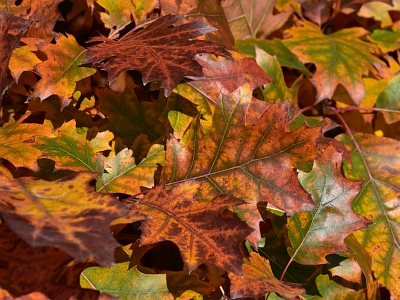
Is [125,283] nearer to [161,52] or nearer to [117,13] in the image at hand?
[161,52]

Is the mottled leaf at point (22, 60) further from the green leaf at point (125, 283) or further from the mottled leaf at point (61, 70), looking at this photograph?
the green leaf at point (125, 283)

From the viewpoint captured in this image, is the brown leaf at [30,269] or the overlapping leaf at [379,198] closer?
the brown leaf at [30,269]

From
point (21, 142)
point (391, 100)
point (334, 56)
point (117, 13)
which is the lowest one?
point (391, 100)

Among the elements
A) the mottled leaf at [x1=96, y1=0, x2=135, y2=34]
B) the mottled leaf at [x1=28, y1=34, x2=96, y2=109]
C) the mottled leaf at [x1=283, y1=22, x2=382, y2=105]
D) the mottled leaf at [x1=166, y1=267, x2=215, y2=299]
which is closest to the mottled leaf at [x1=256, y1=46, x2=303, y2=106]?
the mottled leaf at [x1=283, y1=22, x2=382, y2=105]

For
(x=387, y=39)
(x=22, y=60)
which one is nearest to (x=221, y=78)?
(x=22, y=60)

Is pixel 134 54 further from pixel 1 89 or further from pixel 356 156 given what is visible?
pixel 356 156

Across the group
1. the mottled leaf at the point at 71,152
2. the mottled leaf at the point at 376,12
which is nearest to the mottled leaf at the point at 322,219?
the mottled leaf at the point at 71,152
